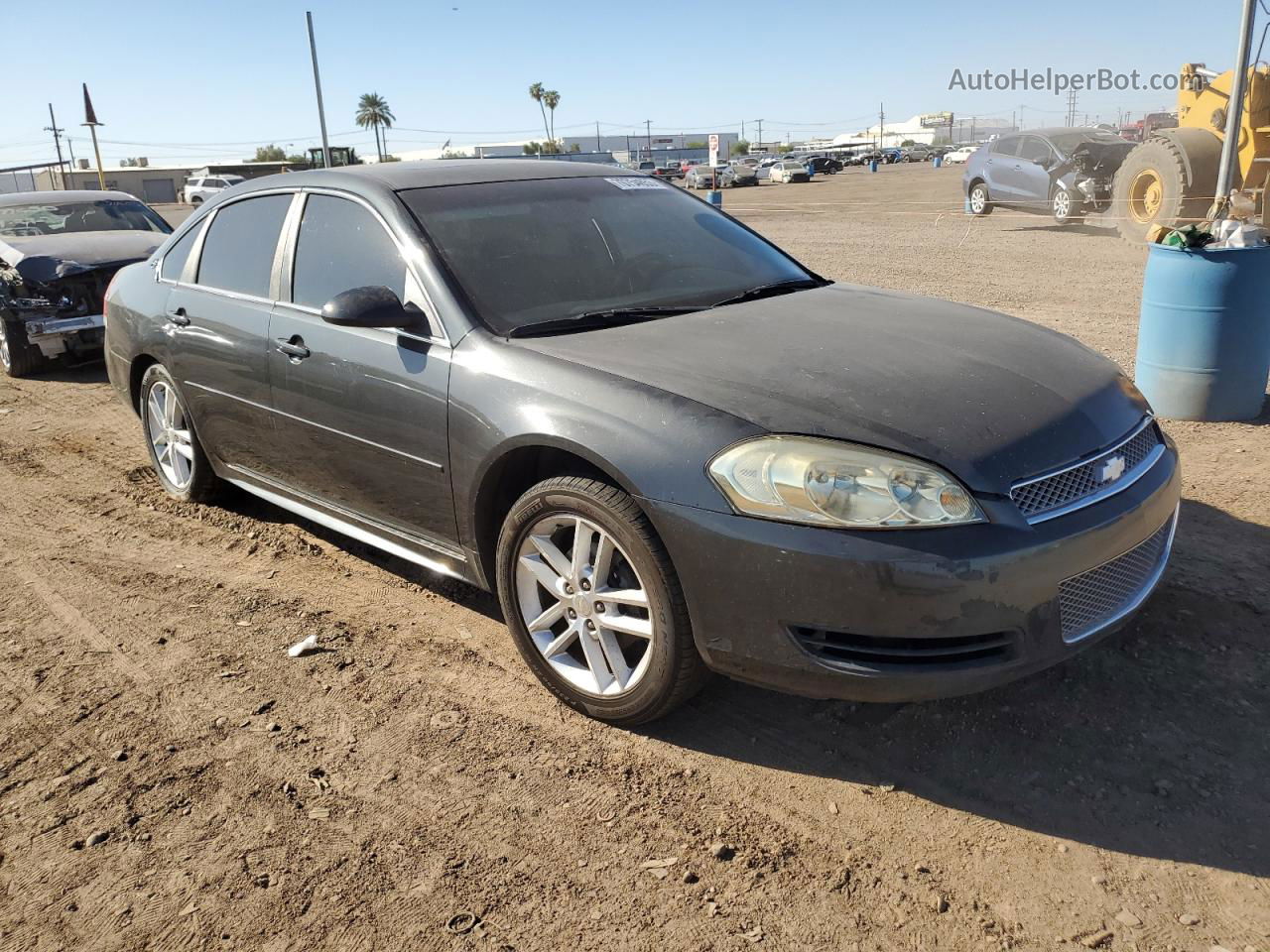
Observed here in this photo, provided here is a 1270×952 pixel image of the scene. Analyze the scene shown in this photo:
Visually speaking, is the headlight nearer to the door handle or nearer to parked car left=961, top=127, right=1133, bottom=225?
the door handle

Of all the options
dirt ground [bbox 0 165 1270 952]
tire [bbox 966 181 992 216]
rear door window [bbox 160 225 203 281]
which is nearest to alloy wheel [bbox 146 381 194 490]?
rear door window [bbox 160 225 203 281]

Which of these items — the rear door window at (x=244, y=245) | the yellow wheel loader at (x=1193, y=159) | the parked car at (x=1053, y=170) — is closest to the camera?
the rear door window at (x=244, y=245)

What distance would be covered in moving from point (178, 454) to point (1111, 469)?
14.9ft

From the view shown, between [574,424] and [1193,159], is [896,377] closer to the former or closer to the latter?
[574,424]

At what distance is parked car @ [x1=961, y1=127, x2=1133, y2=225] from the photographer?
17.5m

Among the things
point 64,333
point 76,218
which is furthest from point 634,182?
point 76,218

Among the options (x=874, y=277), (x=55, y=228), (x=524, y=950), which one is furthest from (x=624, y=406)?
(x=874, y=277)

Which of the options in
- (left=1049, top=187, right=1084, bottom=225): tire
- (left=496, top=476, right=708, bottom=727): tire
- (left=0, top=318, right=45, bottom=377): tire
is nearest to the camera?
(left=496, top=476, right=708, bottom=727): tire

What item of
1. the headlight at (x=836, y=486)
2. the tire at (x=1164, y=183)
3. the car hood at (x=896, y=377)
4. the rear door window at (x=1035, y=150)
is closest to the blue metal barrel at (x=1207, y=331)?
the car hood at (x=896, y=377)

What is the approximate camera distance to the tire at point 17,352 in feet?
29.8

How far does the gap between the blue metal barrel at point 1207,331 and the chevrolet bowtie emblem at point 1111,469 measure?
3440 millimetres

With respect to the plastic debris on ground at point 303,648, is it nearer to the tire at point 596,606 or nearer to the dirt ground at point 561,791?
the dirt ground at point 561,791

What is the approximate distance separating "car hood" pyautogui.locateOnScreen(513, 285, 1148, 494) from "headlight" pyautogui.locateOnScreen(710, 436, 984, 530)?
45mm

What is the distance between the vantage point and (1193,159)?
547 inches
